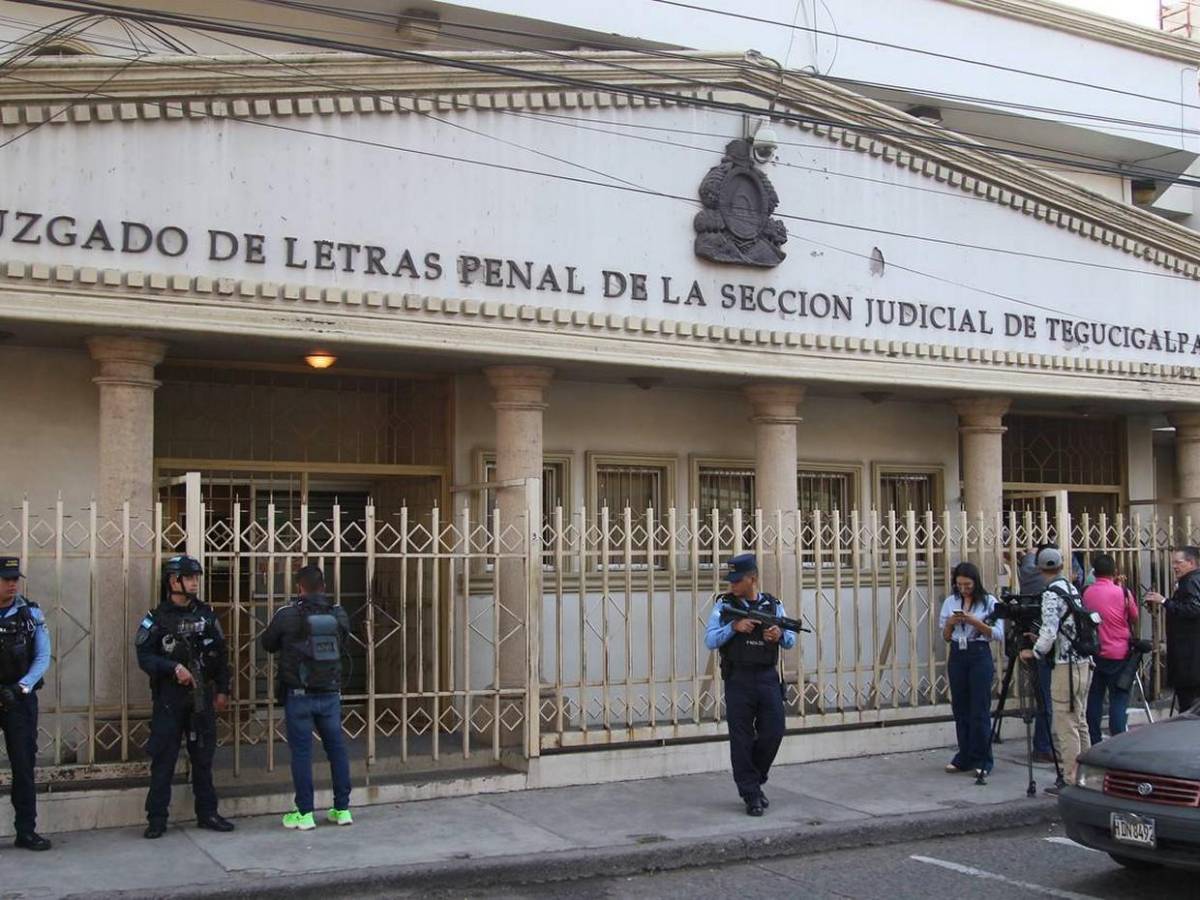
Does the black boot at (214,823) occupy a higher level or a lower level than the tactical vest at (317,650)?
lower

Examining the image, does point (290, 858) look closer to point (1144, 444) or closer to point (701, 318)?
point (701, 318)

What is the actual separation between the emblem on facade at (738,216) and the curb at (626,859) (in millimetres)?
5082

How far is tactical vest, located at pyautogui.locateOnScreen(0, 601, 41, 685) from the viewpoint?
790cm

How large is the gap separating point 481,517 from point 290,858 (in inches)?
168

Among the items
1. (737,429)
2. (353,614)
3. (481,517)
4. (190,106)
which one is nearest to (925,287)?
(737,429)

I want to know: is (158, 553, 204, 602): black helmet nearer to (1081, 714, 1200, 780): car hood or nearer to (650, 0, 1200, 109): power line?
(1081, 714, 1200, 780): car hood

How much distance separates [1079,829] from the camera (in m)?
7.44

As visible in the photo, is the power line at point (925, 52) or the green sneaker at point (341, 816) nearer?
the green sneaker at point (341, 816)

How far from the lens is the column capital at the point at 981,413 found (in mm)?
13445

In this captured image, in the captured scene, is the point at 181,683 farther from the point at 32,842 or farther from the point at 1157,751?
the point at 1157,751

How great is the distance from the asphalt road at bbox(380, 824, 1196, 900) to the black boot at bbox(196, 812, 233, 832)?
67.3 inches

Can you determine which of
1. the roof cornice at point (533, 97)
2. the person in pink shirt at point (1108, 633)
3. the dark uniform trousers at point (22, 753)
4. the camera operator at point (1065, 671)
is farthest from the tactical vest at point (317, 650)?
the person in pink shirt at point (1108, 633)

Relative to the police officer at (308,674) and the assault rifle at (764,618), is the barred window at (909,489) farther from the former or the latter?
the police officer at (308,674)

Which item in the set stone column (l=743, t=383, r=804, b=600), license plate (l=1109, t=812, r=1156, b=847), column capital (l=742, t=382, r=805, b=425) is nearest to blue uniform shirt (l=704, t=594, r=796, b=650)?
license plate (l=1109, t=812, r=1156, b=847)
